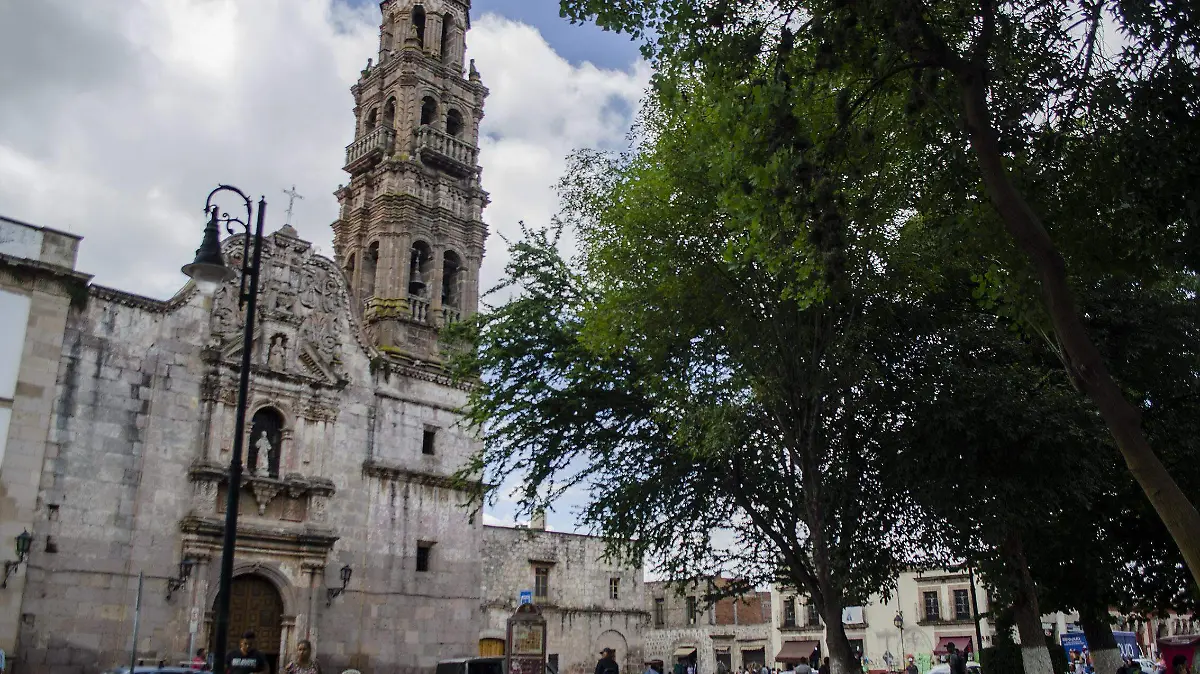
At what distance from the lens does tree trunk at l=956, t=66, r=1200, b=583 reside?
24.9 ft

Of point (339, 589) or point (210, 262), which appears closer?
point (210, 262)

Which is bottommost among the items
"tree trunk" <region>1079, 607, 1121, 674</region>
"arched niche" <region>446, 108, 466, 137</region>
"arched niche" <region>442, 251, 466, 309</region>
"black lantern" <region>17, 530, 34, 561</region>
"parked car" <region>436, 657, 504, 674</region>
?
"parked car" <region>436, 657, 504, 674</region>

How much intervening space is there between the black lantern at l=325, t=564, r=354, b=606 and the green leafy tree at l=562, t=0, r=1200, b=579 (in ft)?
52.9

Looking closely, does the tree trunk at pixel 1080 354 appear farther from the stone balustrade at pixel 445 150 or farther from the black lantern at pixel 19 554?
the stone balustrade at pixel 445 150

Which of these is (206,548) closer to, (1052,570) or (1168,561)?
(1052,570)

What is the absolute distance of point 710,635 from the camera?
48125 millimetres

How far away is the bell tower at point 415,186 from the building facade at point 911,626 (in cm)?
2062

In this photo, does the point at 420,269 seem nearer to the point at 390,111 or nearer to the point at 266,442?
the point at 390,111

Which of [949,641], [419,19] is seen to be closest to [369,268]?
[419,19]

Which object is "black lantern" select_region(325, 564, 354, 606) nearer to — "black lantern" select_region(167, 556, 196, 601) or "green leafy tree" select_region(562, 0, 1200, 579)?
"black lantern" select_region(167, 556, 196, 601)

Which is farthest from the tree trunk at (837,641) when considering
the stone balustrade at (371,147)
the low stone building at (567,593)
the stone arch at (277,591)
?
the stone balustrade at (371,147)

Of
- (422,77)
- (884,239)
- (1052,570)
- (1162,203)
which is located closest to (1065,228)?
(1162,203)

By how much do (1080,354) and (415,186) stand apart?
1009 inches


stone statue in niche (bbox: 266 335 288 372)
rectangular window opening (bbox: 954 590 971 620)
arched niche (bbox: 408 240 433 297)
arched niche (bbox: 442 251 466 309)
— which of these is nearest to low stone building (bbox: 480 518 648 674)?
arched niche (bbox: 442 251 466 309)
